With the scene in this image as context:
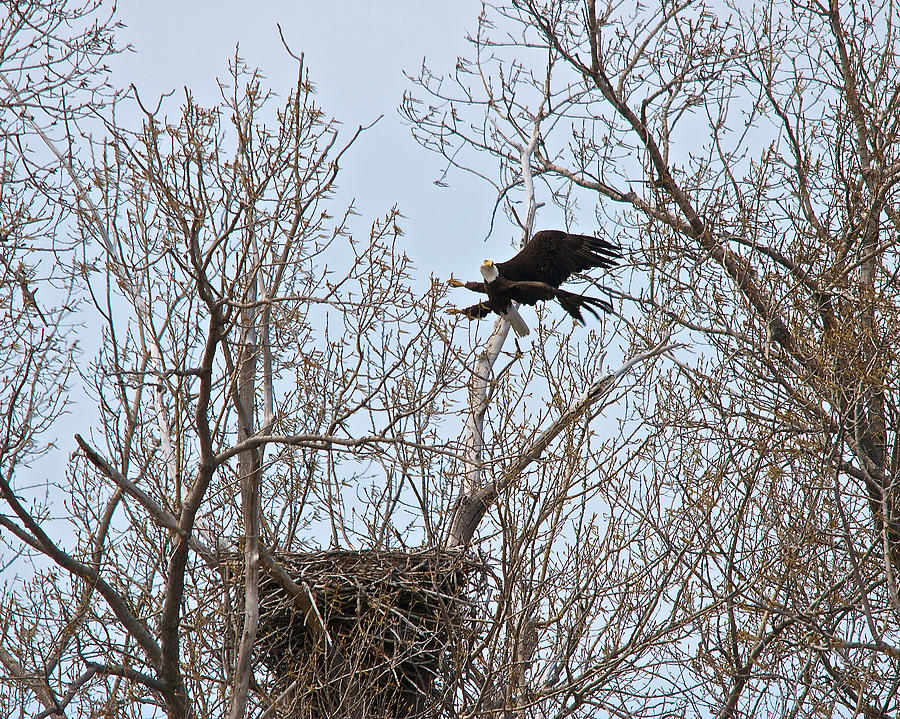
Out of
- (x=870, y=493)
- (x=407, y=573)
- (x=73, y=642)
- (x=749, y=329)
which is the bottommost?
(x=73, y=642)

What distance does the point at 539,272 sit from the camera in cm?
859

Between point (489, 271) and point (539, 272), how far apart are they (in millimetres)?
430

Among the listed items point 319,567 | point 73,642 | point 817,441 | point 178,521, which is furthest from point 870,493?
point 73,642

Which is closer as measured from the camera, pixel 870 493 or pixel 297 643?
pixel 297 643

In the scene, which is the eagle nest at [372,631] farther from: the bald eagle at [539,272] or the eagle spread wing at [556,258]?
the eagle spread wing at [556,258]

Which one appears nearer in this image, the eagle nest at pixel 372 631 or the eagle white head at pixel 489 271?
the eagle nest at pixel 372 631

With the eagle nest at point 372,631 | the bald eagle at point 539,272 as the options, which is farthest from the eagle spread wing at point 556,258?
the eagle nest at point 372,631

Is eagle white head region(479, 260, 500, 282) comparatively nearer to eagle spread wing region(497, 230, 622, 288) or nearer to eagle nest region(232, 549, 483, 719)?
eagle spread wing region(497, 230, 622, 288)

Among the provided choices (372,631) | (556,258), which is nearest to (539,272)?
(556,258)

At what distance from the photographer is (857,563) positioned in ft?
18.9

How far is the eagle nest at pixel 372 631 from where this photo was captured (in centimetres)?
609

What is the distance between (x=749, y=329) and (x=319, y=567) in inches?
123

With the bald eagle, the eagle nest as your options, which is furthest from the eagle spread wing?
the eagle nest

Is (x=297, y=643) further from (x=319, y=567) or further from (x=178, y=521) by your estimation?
(x=178, y=521)
